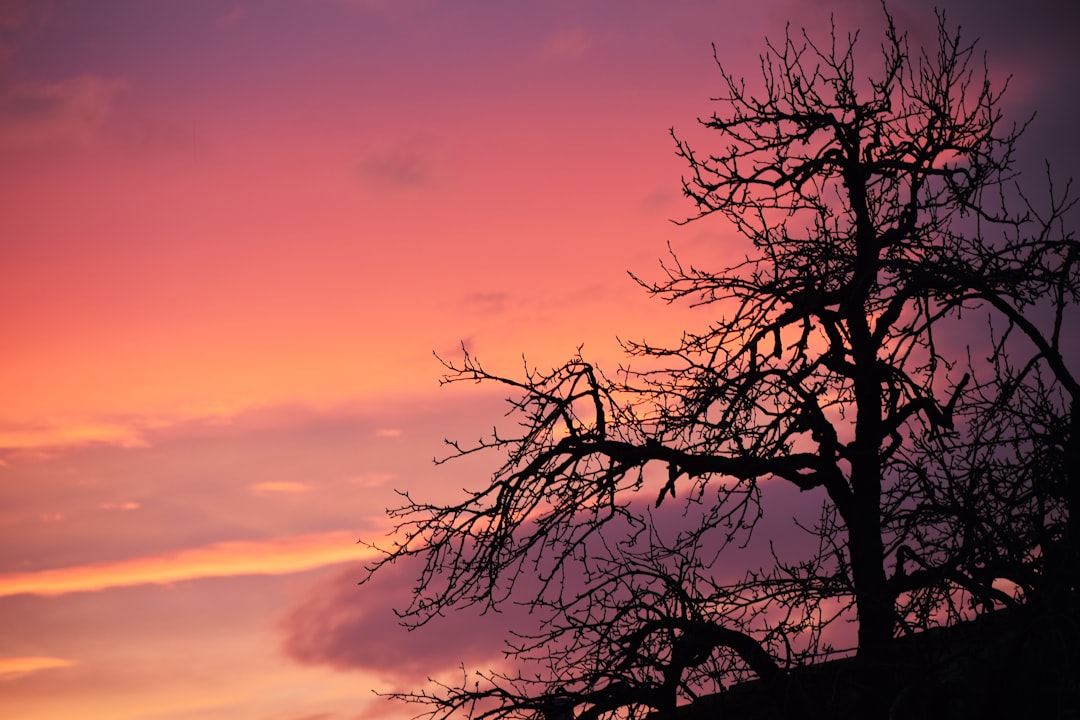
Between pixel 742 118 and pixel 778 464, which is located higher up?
pixel 742 118

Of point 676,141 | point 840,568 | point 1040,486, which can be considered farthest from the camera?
point 676,141

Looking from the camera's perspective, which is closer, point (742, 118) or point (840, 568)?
point (840, 568)

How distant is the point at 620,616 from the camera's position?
35.0ft

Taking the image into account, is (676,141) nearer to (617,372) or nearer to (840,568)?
(617,372)

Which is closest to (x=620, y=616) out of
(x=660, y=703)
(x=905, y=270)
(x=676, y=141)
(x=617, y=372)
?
(x=660, y=703)

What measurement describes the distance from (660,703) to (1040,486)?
369 cm

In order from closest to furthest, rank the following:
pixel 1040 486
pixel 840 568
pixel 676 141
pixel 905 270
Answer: pixel 1040 486
pixel 840 568
pixel 905 270
pixel 676 141

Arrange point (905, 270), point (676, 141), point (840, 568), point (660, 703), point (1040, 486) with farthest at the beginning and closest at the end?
point (676, 141), point (905, 270), point (660, 703), point (840, 568), point (1040, 486)

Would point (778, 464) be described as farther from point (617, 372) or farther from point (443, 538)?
point (443, 538)

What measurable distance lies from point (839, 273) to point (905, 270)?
2.11 feet

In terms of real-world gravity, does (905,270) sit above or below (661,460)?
above

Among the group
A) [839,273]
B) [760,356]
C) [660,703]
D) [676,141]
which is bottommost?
[660,703]

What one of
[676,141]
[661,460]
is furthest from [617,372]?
[676,141]

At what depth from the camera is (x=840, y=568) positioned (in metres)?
9.62
